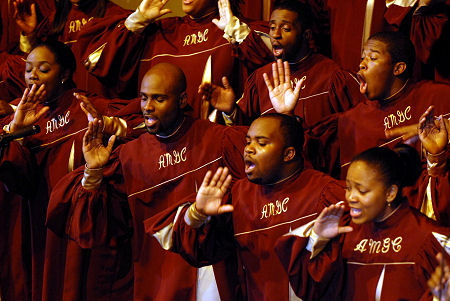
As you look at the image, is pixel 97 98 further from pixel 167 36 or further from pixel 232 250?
pixel 232 250

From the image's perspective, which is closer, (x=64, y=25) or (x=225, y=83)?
(x=225, y=83)

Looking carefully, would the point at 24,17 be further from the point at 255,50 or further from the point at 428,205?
the point at 428,205

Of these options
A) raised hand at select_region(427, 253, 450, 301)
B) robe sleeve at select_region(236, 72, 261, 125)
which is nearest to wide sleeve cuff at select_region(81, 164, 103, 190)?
robe sleeve at select_region(236, 72, 261, 125)

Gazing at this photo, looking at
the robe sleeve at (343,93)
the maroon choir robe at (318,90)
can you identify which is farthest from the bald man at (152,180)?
the robe sleeve at (343,93)

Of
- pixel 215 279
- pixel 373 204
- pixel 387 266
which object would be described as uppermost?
pixel 373 204

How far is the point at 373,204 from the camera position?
3.53 meters

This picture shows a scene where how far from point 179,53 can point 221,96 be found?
603 mm

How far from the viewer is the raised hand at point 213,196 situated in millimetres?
3855

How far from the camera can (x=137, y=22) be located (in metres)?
5.38

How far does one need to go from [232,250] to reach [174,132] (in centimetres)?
74

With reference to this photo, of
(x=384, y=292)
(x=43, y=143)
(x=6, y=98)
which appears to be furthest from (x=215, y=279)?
(x=6, y=98)

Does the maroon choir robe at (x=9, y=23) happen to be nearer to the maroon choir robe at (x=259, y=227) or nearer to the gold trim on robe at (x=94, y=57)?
the gold trim on robe at (x=94, y=57)

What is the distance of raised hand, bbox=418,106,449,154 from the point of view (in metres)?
3.80

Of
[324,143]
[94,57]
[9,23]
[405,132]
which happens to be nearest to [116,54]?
[94,57]
